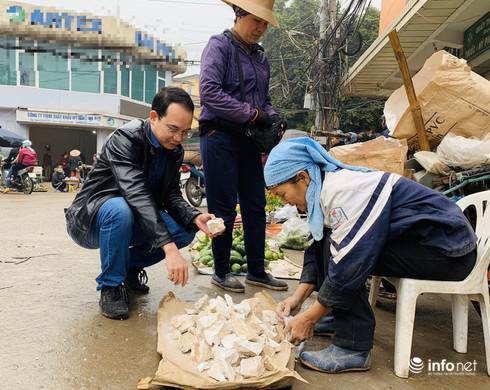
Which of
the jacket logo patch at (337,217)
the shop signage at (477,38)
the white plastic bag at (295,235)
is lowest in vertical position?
the white plastic bag at (295,235)

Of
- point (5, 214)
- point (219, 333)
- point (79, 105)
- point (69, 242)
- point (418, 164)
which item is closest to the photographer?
point (219, 333)

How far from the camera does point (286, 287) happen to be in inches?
130

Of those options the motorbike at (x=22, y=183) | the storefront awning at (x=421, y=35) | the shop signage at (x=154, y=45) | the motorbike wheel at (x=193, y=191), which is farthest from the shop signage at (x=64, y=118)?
the storefront awning at (x=421, y=35)

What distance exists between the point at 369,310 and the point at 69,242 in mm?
3860

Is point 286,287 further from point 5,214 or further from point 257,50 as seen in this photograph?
point 5,214

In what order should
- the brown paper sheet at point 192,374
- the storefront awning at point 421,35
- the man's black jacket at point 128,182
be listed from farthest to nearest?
the storefront awning at point 421,35
the man's black jacket at point 128,182
the brown paper sheet at point 192,374

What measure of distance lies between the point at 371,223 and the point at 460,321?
35.2 inches

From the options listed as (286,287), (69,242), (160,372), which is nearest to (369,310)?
(160,372)

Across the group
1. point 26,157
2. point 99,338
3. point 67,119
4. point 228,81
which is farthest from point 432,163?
point 67,119

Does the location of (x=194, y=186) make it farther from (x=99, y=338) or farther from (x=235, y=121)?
(x=99, y=338)

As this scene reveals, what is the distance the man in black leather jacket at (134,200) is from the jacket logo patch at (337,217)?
810mm

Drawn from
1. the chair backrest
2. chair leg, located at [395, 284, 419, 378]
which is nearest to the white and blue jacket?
the chair backrest

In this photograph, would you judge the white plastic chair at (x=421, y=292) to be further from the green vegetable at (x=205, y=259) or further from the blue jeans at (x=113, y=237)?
the green vegetable at (x=205, y=259)

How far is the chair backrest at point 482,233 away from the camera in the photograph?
6.66 feet
